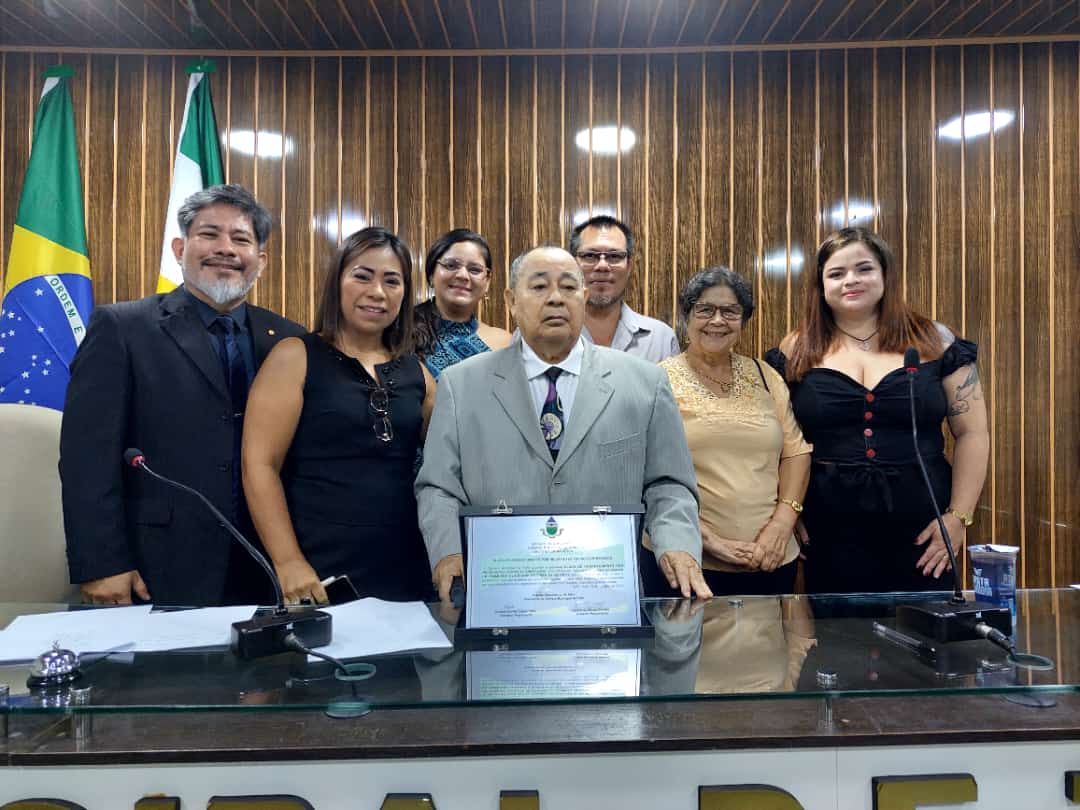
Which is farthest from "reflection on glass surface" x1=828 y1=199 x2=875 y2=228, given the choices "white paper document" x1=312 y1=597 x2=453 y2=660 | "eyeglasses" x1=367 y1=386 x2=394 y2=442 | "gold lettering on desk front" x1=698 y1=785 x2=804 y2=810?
"gold lettering on desk front" x1=698 y1=785 x2=804 y2=810

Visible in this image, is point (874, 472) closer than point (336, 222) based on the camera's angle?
Yes

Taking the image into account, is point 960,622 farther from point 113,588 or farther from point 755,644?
point 113,588

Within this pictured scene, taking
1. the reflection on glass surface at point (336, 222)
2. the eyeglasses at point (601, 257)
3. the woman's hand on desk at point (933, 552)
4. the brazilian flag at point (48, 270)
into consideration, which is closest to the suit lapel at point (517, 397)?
the eyeglasses at point (601, 257)

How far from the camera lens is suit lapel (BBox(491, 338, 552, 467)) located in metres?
1.94

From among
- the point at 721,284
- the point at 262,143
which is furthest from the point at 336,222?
the point at 721,284

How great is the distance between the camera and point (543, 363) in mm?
2066

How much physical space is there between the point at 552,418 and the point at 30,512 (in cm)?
148

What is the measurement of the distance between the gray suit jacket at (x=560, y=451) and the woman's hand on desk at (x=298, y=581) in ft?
0.96

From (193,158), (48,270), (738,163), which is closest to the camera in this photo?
(48,270)

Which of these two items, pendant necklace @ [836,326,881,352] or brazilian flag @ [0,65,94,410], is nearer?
pendant necklace @ [836,326,881,352]

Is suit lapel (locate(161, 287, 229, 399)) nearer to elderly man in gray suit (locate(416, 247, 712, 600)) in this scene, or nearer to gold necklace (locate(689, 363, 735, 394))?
elderly man in gray suit (locate(416, 247, 712, 600))

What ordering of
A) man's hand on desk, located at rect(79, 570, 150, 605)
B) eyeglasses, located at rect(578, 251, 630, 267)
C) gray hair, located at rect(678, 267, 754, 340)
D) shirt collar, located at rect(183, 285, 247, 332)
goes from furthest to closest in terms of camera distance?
eyeglasses, located at rect(578, 251, 630, 267), gray hair, located at rect(678, 267, 754, 340), shirt collar, located at rect(183, 285, 247, 332), man's hand on desk, located at rect(79, 570, 150, 605)

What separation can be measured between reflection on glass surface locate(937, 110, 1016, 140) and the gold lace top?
7.37 feet

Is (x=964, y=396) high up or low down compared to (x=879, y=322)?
down
